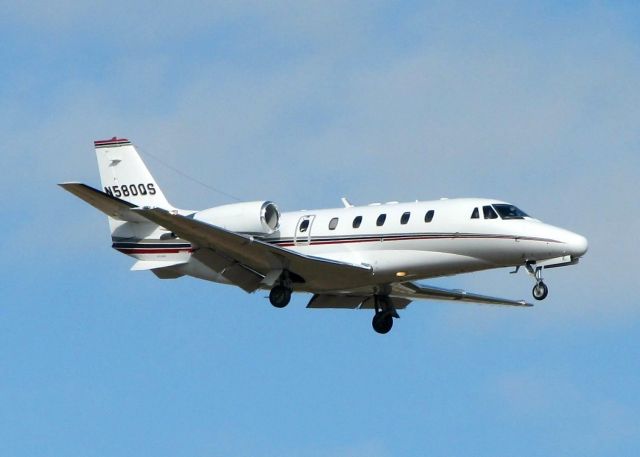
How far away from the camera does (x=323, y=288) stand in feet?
105

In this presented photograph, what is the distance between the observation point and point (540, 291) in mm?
29266

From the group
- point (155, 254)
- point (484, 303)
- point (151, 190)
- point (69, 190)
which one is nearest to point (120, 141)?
point (151, 190)

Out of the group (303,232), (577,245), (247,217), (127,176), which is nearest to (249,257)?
(247,217)

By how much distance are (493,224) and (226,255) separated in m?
5.82

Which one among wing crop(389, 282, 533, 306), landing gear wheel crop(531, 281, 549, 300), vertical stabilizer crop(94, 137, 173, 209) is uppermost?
vertical stabilizer crop(94, 137, 173, 209)

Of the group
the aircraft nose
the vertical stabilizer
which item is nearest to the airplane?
the aircraft nose

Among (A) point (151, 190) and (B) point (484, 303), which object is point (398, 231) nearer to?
(B) point (484, 303)

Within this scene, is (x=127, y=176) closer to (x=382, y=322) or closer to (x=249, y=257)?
(x=249, y=257)

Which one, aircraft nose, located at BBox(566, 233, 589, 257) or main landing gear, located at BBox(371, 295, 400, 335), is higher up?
aircraft nose, located at BBox(566, 233, 589, 257)

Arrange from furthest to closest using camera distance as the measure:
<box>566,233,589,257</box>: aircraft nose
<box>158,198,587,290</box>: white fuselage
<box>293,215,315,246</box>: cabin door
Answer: <box>293,215,315,246</box>: cabin door → <box>158,198,587,290</box>: white fuselage → <box>566,233,589,257</box>: aircraft nose

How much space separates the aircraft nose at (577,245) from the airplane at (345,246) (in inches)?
0.8

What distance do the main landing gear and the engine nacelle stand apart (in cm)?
309

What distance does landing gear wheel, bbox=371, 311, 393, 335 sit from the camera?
3306 cm

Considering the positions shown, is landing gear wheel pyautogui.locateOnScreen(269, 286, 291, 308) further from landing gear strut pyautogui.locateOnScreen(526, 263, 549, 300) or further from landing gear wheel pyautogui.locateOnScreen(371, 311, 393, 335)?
landing gear strut pyautogui.locateOnScreen(526, 263, 549, 300)
